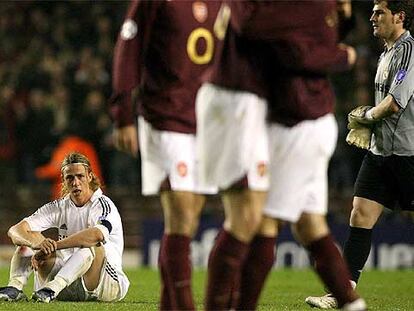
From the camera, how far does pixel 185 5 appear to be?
6.13m

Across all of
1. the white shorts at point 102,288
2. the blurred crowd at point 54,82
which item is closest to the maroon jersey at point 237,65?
the white shorts at point 102,288

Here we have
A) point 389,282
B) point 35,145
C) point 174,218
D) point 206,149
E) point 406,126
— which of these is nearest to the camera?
point 206,149

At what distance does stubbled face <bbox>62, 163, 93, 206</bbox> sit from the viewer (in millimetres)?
8656

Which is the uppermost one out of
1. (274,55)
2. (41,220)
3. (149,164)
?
(274,55)

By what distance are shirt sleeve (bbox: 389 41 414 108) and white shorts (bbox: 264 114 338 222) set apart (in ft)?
8.91

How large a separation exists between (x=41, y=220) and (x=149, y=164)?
2.84m

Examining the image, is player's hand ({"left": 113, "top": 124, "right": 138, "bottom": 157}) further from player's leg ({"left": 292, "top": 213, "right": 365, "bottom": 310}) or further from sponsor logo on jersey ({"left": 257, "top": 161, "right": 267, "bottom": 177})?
player's leg ({"left": 292, "top": 213, "right": 365, "bottom": 310})

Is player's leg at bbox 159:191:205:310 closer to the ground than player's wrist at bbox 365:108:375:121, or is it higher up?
closer to the ground

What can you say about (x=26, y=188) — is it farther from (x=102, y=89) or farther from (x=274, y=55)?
(x=274, y=55)

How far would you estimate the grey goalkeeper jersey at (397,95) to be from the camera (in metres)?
8.16

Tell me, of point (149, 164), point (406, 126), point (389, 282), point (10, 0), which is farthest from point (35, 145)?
point (149, 164)

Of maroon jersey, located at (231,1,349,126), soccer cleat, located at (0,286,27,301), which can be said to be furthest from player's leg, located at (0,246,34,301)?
maroon jersey, located at (231,1,349,126)

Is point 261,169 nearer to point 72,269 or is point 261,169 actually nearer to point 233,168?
point 233,168

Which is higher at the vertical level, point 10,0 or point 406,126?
point 10,0
